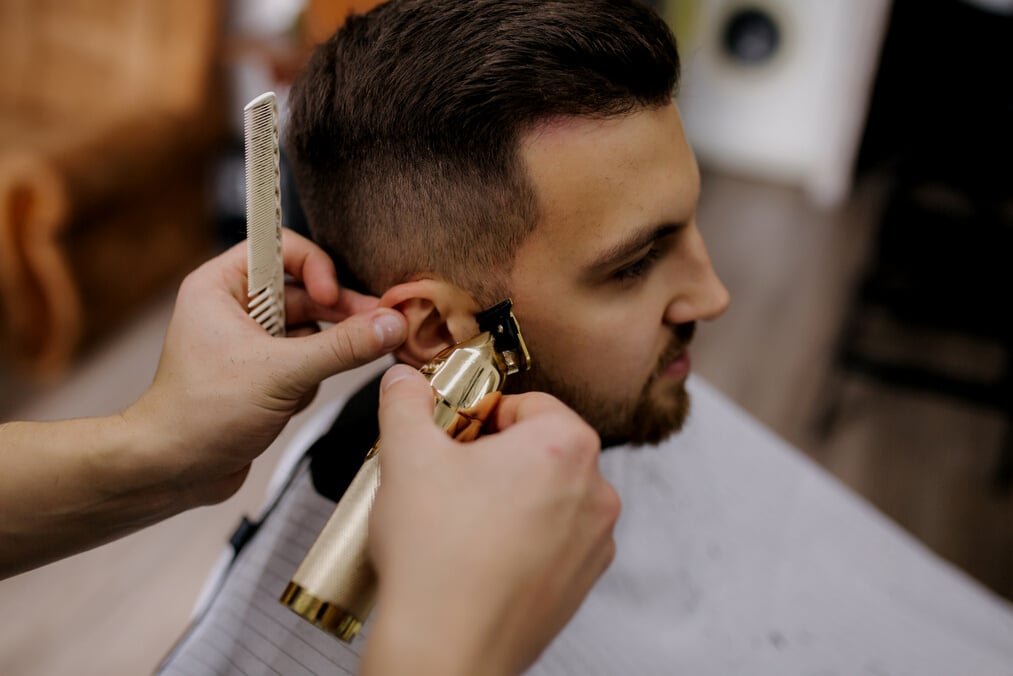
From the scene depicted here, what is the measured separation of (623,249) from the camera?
0.94 m

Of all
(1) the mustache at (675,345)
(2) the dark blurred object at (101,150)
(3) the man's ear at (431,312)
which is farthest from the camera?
(2) the dark blurred object at (101,150)

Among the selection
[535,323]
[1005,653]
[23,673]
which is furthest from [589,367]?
[23,673]

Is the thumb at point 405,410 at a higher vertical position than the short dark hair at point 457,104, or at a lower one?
lower

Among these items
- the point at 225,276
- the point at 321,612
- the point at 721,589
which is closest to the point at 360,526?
the point at 321,612

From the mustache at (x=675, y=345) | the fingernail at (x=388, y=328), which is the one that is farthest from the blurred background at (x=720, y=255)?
the mustache at (x=675, y=345)

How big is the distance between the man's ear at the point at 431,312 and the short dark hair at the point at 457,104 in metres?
0.02

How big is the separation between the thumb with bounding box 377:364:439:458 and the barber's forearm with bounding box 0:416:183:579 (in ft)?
1.25

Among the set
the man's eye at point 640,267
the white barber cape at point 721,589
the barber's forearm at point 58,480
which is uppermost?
the man's eye at point 640,267

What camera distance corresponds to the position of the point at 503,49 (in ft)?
2.88

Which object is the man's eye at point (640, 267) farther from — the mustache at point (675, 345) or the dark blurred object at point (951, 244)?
the dark blurred object at point (951, 244)

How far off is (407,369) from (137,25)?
9.34 ft

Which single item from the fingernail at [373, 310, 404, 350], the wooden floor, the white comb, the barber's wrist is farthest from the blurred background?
the barber's wrist

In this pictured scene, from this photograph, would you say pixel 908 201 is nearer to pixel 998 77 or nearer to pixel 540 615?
pixel 998 77

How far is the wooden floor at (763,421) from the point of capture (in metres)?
1.75
